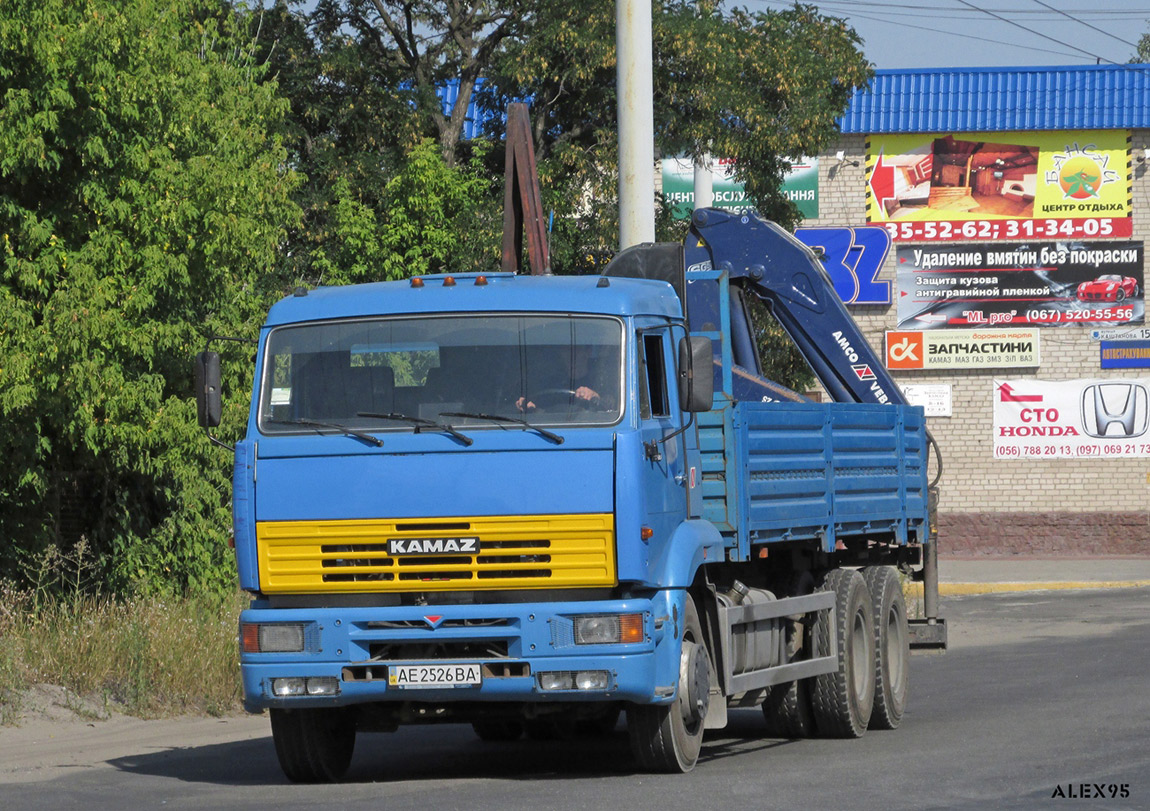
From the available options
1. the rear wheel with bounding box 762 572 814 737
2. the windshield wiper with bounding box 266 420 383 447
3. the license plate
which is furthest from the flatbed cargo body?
the windshield wiper with bounding box 266 420 383 447

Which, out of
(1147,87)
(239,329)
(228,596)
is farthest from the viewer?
(1147,87)

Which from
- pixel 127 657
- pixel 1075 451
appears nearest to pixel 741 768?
pixel 127 657

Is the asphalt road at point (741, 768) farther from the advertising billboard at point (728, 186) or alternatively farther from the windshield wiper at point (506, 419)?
the advertising billboard at point (728, 186)

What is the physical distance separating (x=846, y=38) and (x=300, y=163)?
809 centimetres

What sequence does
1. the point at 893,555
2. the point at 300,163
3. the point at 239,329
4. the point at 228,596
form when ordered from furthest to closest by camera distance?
the point at 300,163 → the point at 239,329 → the point at 228,596 → the point at 893,555

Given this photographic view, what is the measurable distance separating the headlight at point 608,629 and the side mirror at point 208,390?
242 cm

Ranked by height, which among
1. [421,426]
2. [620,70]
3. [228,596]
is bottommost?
[228,596]

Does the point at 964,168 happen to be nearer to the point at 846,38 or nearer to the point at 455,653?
the point at 846,38

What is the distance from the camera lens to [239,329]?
17.5 metres

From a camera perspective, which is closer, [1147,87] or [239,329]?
[239,329]

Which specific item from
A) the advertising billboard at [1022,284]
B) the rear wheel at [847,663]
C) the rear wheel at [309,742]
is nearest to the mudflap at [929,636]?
the rear wheel at [847,663]

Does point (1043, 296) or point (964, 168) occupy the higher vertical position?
point (964, 168)

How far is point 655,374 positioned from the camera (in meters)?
9.69

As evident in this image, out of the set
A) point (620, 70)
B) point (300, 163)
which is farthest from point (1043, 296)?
point (620, 70)
